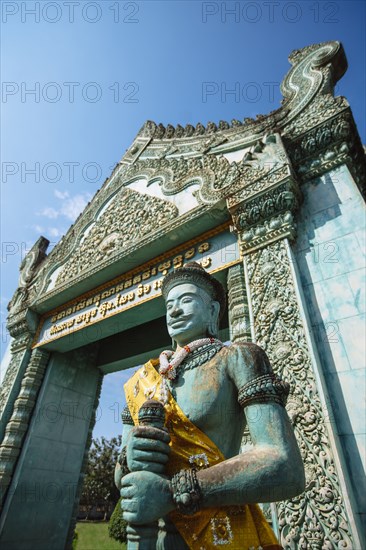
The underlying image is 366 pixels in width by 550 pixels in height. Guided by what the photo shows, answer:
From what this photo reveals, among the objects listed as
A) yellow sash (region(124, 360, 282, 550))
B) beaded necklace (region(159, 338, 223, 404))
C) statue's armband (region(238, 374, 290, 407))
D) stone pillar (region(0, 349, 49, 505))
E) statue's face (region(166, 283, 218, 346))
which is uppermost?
stone pillar (region(0, 349, 49, 505))

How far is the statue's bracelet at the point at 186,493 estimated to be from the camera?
1116mm

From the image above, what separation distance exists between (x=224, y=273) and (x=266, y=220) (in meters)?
0.79

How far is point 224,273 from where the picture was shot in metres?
3.96

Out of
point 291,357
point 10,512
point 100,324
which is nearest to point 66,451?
point 10,512

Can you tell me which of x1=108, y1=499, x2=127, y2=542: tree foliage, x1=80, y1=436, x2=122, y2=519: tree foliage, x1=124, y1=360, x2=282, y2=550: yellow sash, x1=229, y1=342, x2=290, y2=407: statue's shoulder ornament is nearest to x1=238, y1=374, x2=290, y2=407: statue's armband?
x1=229, y1=342, x2=290, y2=407: statue's shoulder ornament

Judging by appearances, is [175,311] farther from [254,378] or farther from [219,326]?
[219,326]

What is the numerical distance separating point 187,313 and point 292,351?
57.8 inches

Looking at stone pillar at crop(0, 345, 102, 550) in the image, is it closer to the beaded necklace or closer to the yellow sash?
the beaded necklace

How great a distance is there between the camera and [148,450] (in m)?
1.20

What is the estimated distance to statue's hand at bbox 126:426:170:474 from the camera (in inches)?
47.0

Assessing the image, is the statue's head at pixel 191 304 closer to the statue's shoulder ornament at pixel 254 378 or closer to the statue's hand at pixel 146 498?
the statue's shoulder ornament at pixel 254 378

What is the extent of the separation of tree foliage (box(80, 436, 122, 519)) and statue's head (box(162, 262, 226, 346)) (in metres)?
26.9

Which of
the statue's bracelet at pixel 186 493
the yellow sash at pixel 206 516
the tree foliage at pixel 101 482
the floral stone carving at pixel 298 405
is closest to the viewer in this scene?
the statue's bracelet at pixel 186 493

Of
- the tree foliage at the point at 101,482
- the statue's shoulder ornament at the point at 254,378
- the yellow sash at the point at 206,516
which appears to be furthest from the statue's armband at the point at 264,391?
the tree foliage at the point at 101,482
